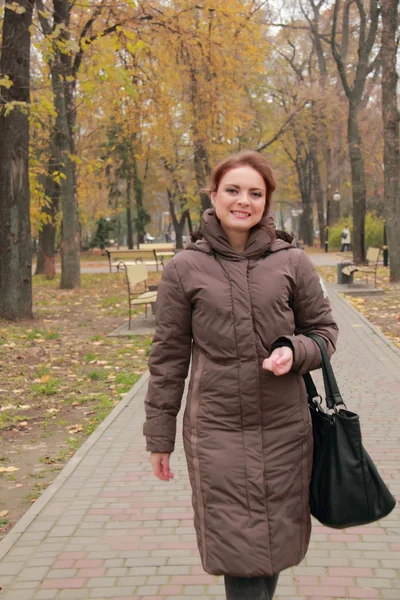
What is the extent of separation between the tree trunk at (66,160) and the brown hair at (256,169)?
1686 centimetres

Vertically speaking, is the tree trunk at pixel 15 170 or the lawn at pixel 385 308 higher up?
the tree trunk at pixel 15 170

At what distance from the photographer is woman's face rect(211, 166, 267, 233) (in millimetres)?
2846

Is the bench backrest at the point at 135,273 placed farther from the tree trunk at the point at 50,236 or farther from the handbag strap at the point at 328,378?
the tree trunk at the point at 50,236

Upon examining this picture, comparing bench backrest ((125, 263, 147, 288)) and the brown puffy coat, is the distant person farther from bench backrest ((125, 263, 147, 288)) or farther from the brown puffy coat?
the brown puffy coat

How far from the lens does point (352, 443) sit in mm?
2695

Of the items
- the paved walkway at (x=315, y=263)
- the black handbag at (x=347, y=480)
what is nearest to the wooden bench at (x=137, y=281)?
the black handbag at (x=347, y=480)

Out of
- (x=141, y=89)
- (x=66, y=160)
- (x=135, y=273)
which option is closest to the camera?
(x=135, y=273)

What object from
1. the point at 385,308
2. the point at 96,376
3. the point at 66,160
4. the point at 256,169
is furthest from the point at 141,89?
the point at 256,169

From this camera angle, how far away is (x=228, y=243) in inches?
112

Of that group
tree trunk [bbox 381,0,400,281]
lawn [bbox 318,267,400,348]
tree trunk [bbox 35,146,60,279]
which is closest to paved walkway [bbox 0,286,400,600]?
lawn [bbox 318,267,400,348]

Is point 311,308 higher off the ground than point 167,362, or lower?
higher

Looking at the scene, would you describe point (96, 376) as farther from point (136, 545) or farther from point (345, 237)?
point (345, 237)

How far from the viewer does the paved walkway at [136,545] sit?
12.3 feet

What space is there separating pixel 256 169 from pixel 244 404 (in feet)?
2.82
